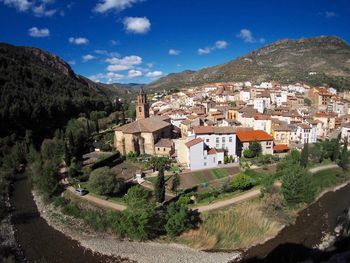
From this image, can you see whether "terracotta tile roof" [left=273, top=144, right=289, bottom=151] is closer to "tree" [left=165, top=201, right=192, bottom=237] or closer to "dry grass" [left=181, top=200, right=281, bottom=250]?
"dry grass" [left=181, top=200, right=281, bottom=250]

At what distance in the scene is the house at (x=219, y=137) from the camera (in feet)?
134

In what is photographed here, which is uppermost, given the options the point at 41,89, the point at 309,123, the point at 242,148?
the point at 41,89

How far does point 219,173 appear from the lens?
37.8 m

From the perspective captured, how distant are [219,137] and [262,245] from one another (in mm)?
18860

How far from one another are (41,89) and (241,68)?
354 feet

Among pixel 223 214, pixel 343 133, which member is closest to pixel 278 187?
pixel 223 214

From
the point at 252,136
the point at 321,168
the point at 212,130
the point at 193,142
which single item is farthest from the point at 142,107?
the point at 321,168

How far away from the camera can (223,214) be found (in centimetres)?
2819

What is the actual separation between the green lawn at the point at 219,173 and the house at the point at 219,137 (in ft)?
13.5

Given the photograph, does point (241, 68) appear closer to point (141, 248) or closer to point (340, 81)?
point (340, 81)

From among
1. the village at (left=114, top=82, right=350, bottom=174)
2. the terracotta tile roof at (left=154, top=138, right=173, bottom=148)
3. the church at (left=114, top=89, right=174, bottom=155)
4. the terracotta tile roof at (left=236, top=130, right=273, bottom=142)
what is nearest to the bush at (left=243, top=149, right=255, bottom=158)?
the village at (left=114, top=82, right=350, bottom=174)

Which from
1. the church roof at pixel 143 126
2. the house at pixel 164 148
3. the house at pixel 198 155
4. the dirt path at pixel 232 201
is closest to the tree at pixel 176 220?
the dirt path at pixel 232 201

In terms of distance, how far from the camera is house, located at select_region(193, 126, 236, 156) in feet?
134

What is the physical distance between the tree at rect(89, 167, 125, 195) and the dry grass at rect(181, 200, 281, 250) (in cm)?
1036
